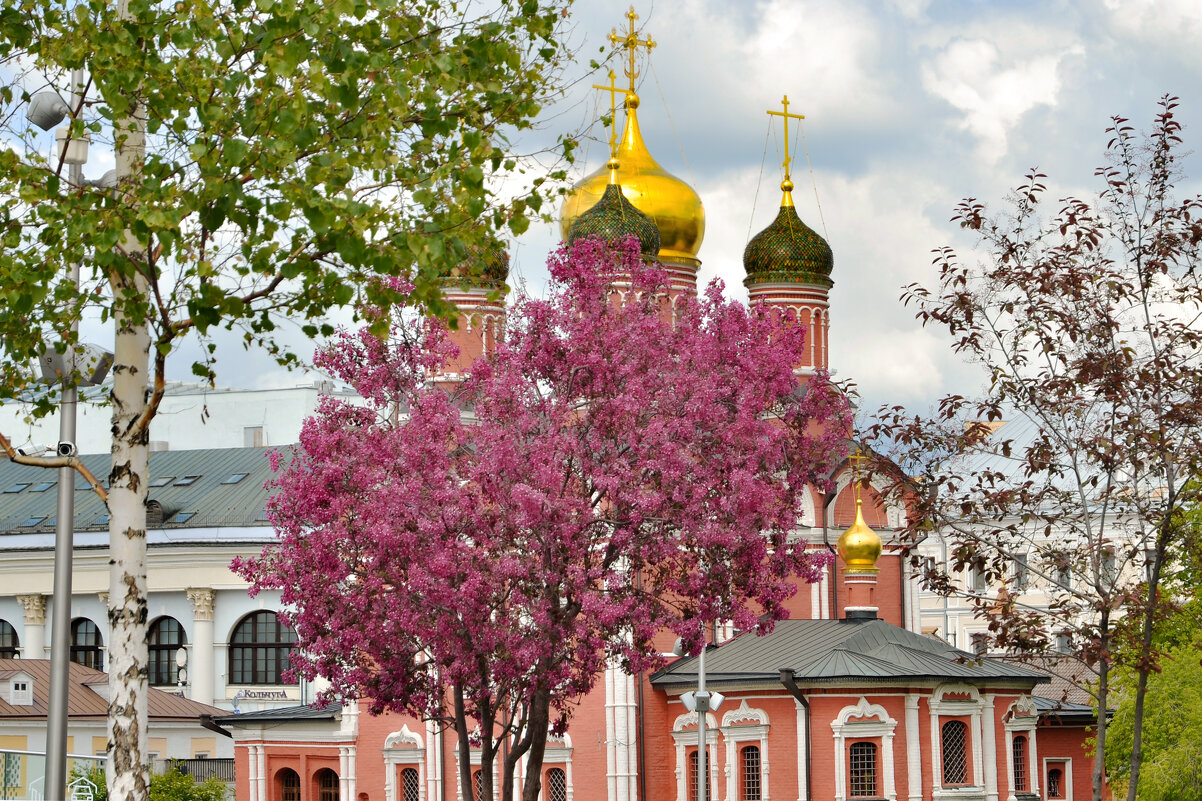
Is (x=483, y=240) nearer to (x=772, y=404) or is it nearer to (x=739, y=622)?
(x=739, y=622)

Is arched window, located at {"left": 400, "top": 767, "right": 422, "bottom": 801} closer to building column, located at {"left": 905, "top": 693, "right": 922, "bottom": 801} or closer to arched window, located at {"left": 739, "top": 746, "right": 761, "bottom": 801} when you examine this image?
arched window, located at {"left": 739, "top": 746, "right": 761, "bottom": 801}

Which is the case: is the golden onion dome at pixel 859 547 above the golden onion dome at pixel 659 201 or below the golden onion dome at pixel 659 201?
below

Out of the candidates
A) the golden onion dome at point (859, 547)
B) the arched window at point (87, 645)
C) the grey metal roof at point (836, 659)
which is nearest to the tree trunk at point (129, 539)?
the grey metal roof at point (836, 659)

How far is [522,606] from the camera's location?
22.5 metres

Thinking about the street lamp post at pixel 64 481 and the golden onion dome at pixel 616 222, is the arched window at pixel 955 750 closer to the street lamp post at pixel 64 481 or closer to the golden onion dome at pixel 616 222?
the golden onion dome at pixel 616 222

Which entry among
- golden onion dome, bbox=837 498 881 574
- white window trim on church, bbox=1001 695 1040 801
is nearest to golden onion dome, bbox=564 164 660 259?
golden onion dome, bbox=837 498 881 574

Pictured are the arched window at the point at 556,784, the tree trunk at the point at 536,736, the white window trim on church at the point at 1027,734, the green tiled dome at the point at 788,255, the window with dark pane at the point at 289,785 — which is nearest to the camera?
the tree trunk at the point at 536,736

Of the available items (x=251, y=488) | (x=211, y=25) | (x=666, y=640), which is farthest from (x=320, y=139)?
(x=251, y=488)

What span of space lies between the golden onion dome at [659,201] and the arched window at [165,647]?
17526 mm

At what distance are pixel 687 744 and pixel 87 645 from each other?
23.2 meters

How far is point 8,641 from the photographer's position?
50406 mm

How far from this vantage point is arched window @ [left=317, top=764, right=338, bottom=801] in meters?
37.2

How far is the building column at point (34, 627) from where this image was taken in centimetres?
4947

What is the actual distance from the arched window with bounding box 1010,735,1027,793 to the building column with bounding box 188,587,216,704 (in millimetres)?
22943
